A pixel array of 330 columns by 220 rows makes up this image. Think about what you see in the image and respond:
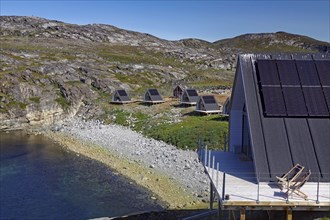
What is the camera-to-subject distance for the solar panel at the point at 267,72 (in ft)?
56.5

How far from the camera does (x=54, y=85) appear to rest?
83.8 meters

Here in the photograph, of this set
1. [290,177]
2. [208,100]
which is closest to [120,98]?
[208,100]

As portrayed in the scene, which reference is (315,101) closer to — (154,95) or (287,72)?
(287,72)

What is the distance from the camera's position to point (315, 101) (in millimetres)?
16516

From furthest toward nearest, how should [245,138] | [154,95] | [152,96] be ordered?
1. [154,95]
2. [152,96]
3. [245,138]

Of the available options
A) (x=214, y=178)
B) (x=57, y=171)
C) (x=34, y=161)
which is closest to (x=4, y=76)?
(x=34, y=161)

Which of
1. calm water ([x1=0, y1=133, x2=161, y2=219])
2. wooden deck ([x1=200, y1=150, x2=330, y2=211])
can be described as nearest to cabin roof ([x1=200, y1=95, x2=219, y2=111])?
calm water ([x1=0, y1=133, x2=161, y2=219])

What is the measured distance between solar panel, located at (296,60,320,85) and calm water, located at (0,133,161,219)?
17.9 m

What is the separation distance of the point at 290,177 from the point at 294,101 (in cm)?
384

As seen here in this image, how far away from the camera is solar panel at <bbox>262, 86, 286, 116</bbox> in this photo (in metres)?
16.2

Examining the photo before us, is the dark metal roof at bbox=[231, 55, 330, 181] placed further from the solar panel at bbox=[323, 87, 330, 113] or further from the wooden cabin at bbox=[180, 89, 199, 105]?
the wooden cabin at bbox=[180, 89, 199, 105]

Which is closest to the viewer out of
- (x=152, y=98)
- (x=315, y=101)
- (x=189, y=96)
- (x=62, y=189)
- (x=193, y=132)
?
(x=315, y=101)

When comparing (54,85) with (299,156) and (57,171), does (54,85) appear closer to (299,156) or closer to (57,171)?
(57,171)

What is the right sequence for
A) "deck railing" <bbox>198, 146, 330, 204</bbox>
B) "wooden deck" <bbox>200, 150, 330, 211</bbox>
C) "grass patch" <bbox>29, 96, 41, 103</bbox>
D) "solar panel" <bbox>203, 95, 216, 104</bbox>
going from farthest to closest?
"grass patch" <bbox>29, 96, 41, 103</bbox> < "solar panel" <bbox>203, 95, 216, 104</bbox> < "deck railing" <bbox>198, 146, 330, 204</bbox> < "wooden deck" <bbox>200, 150, 330, 211</bbox>
